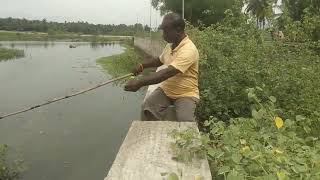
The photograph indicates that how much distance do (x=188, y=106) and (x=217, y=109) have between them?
5.60ft

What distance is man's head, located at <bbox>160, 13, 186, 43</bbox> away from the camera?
4.31 meters

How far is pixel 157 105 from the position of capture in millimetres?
4594

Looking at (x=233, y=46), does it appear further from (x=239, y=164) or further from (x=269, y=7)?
(x=239, y=164)

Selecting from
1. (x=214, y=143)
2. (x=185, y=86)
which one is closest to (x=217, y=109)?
(x=185, y=86)

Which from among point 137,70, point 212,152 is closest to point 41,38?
point 137,70

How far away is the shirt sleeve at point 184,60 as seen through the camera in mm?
4168

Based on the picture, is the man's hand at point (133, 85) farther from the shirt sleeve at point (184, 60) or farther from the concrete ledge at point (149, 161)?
the concrete ledge at point (149, 161)

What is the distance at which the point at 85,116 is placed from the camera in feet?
47.1

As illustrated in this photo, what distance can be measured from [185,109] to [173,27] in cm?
78

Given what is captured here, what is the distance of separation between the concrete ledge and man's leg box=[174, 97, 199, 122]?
1248 millimetres

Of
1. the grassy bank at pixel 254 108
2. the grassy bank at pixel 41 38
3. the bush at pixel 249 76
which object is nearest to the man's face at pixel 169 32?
the grassy bank at pixel 254 108

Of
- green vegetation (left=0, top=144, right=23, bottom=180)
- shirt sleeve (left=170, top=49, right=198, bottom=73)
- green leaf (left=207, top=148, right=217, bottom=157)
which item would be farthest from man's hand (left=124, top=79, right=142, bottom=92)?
green vegetation (left=0, top=144, right=23, bottom=180)

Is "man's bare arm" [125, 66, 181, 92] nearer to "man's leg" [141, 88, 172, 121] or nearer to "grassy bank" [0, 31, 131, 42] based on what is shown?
"man's leg" [141, 88, 172, 121]

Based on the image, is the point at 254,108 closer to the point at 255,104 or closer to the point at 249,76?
the point at 255,104
